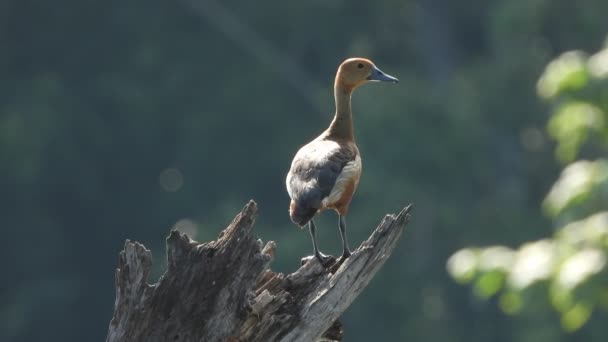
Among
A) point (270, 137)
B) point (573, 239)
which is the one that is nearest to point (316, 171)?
point (573, 239)

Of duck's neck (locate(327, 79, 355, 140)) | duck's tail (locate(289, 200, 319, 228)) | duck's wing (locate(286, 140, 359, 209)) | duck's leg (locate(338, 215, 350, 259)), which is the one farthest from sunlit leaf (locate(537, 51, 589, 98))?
duck's tail (locate(289, 200, 319, 228))

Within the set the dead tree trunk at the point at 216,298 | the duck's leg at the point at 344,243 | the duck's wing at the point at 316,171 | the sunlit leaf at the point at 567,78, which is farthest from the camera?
the sunlit leaf at the point at 567,78

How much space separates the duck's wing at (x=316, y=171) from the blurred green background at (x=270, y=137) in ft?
70.0

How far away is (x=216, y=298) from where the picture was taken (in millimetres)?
8680

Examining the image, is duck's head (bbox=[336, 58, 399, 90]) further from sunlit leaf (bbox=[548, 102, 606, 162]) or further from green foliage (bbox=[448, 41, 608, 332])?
sunlit leaf (bbox=[548, 102, 606, 162])

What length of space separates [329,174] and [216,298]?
1.70m

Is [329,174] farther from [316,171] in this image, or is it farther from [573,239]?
[573,239]

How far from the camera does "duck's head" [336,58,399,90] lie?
11438 millimetres

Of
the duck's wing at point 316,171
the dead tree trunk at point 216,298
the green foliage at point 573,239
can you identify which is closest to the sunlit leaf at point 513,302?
the green foliage at point 573,239

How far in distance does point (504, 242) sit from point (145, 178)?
8.55m

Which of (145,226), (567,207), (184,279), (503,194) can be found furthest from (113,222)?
(184,279)

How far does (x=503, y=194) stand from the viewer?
1484 inches

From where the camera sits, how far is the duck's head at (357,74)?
11.4 meters

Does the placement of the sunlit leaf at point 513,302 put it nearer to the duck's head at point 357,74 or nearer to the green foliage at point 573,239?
the green foliage at point 573,239
